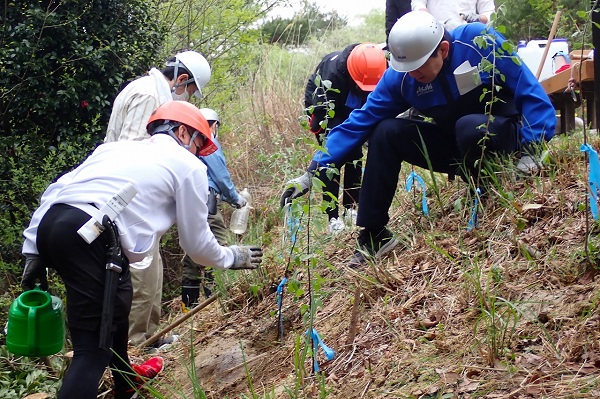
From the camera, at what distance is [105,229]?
317 centimetres

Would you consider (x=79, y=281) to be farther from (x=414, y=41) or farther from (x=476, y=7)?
(x=476, y=7)

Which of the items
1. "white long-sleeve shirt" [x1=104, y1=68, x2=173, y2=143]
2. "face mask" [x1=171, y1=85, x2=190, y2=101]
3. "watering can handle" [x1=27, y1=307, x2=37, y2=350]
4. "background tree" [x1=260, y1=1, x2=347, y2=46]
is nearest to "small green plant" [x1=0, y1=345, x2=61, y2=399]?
"watering can handle" [x1=27, y1=307, x2=37, y2=350]

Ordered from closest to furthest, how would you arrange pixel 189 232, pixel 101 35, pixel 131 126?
pixel 189 232 < pixel 131 126 < pixel 101 35

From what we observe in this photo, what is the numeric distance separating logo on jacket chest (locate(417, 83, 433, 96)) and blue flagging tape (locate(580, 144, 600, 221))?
122 centimetres

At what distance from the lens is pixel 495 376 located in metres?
2.72

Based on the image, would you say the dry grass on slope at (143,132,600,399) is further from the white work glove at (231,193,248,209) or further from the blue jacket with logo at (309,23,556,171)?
the white work glove at (231,193,248,209)

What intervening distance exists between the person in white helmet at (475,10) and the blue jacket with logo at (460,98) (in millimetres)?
1512

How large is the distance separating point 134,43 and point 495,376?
502cm

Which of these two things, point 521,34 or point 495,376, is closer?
point 495,376

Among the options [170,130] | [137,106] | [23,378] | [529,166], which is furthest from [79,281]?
[529,166]

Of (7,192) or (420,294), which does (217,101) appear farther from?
(420,294)

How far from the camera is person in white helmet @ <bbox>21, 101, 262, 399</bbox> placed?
3182mm

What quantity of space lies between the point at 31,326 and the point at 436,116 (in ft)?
7.89

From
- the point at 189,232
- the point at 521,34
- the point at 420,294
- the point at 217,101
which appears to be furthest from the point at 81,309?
the point at 521,34
